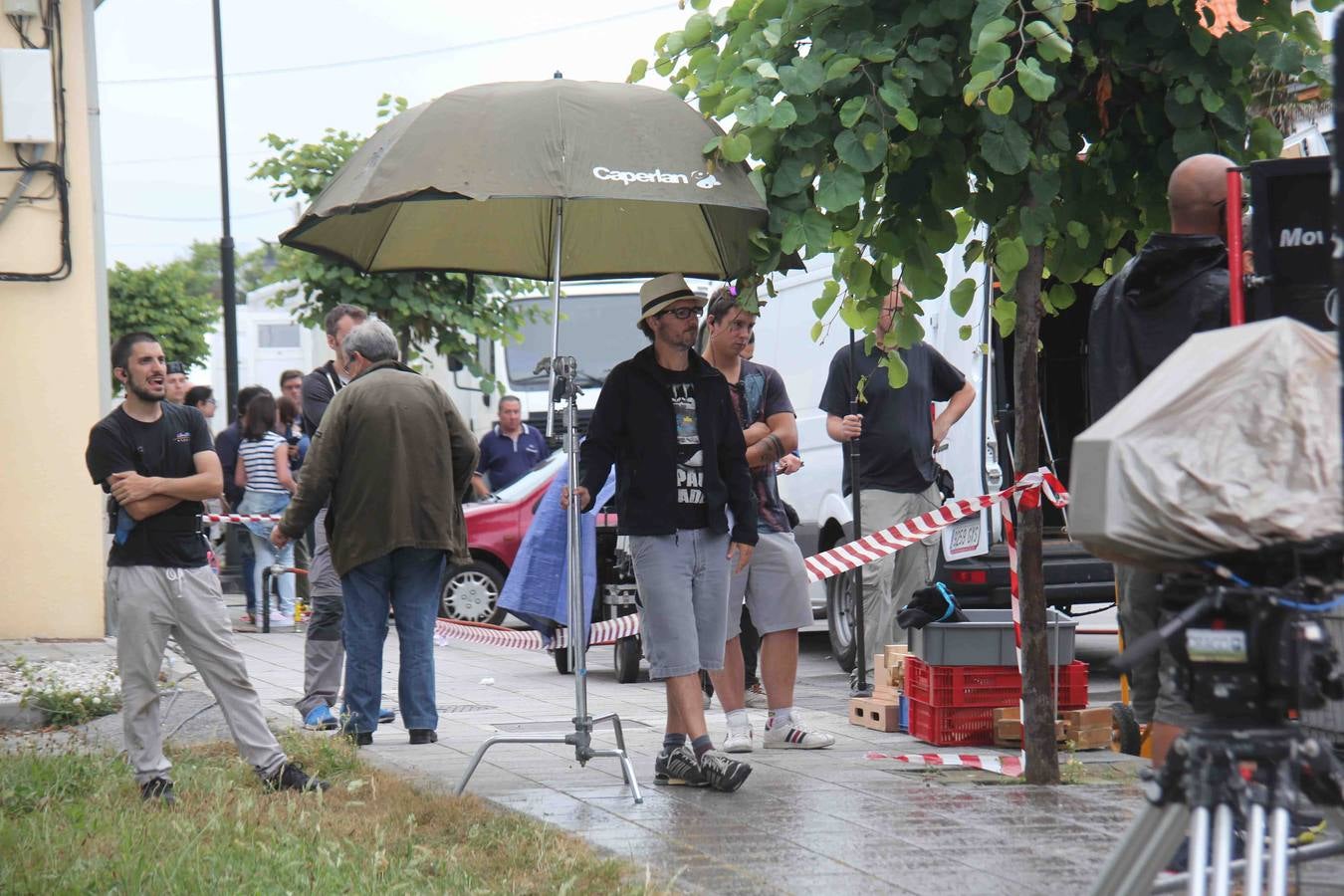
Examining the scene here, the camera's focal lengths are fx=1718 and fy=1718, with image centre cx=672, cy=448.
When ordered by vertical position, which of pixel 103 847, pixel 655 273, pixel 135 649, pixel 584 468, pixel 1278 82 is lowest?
pixel 103 847

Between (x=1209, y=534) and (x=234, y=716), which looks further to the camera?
(x=234, y=716)

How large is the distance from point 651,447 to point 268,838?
214cm

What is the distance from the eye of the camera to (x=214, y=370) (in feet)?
146

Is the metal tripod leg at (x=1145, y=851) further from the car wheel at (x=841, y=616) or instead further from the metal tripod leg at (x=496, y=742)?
the car wheel at (x=841, y=616)

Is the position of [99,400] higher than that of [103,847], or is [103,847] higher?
[99,400]

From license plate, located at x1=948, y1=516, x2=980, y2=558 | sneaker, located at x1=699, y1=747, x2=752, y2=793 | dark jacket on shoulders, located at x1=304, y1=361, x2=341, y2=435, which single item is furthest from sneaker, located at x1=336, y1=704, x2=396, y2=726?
license plate, located at x1=948, y1=516, x2=980, y2=558

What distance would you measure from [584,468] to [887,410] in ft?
11.3

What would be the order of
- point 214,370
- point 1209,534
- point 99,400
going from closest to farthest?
point 1209,534
point 99,400
point 214,370

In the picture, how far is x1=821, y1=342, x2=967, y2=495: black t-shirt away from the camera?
9828mm

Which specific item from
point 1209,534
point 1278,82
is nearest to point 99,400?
point 1278,82

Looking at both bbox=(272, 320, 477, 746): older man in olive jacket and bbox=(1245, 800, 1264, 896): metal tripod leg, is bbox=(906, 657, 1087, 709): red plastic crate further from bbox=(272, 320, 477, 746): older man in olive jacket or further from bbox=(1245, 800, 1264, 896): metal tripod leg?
bbox=(1245, 800, 1264, 896): metal tripod leg

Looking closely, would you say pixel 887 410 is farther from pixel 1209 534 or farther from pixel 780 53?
pixel 1209 534

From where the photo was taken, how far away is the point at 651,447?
6793mm

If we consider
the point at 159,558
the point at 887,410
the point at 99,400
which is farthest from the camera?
the point at 99,400
